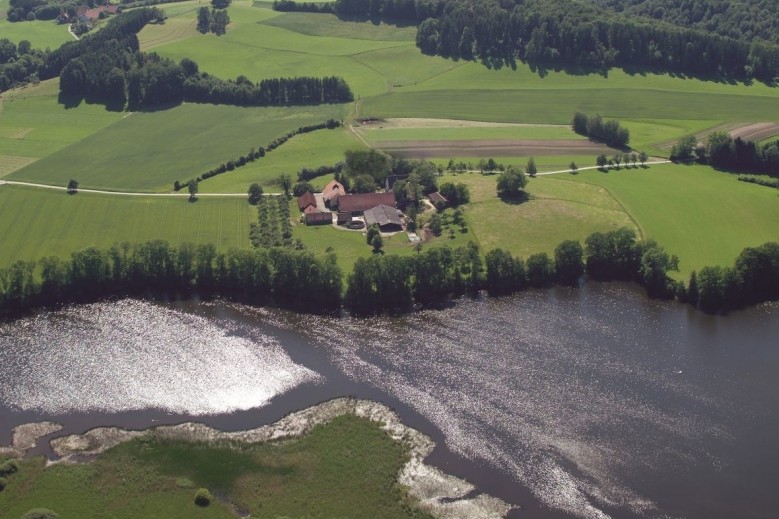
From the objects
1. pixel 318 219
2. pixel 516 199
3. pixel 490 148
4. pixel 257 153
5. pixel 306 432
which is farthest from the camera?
pixel 490 148

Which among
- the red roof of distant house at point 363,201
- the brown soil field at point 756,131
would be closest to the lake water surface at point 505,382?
the red roof of distant house at point 363,201

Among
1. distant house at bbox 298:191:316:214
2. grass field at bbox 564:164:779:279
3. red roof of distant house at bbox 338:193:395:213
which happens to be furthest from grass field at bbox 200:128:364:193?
grass field at bbox 564:164:779:279

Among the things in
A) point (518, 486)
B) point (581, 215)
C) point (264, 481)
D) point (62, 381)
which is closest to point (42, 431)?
point (62, 381)

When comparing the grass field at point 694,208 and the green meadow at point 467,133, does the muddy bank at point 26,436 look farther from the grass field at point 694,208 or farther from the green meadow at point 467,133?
the green meadow at point 467,133

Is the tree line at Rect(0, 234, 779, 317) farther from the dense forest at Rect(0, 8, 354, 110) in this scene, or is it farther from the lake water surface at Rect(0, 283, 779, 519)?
the dense forest at Rect(0, 8, 354, 110)

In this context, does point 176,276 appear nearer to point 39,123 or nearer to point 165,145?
point 165,145


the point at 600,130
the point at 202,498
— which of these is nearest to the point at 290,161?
the point at 600,130
